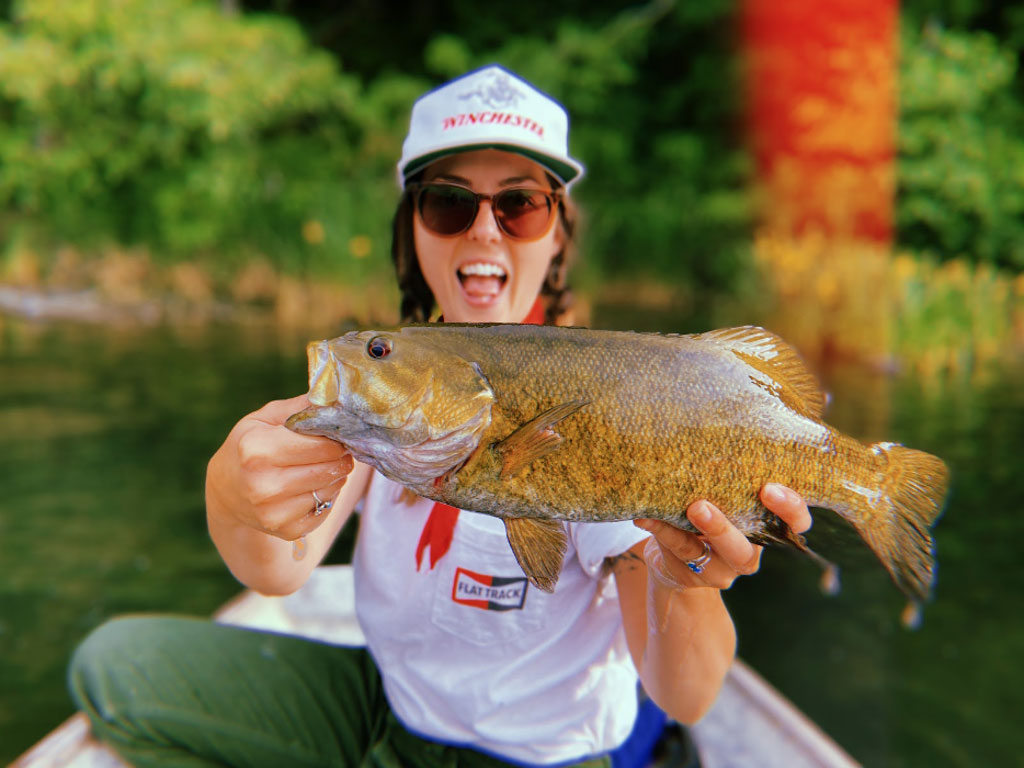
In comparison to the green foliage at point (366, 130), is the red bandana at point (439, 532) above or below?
below

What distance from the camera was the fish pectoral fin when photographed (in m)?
1.31

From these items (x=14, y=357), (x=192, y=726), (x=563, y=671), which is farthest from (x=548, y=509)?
(x=14, y=357)

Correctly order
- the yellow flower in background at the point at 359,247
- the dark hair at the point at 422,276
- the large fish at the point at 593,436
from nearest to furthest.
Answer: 1. the large fish at the point at 593,436
2. the dark hair at the point at 422,276
3. the yellow flower in background at the point at 359,247

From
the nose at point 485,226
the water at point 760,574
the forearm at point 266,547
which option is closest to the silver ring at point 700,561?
the water at point 760,574

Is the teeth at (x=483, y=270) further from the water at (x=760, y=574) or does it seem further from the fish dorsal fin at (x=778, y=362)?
the water at (x=760, y=574)

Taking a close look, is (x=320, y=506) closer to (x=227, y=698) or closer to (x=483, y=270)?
(x=483, y=270)

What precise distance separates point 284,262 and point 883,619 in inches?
457

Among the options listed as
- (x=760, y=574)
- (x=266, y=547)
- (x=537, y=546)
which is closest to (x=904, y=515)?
(x=537, y=546)

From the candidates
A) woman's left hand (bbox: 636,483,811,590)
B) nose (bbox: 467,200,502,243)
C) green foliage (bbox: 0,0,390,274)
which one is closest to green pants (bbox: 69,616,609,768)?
woman's left hand (bbox: 636,483,811,590)

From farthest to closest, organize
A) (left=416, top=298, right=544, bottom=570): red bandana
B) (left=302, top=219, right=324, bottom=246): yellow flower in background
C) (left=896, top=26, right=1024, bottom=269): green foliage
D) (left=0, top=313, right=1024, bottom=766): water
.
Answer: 1. (left=896, top=26, right=1024, bottom=269): green foliage
2. (left=302, top=219, right=324, bottom=246): yellow flower in background
3. (left=0, top=313, right=1024, bottom=766): water
4. (left=416, top=298, right=544, bottom=570): red bandana

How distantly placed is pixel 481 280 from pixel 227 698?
136 cm

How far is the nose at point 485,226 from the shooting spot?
1884 millimetres

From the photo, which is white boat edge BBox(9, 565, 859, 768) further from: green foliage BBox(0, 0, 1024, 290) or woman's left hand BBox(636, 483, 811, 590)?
green foliage BBox(0, 0, 1024, 290)

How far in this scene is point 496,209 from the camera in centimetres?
189
